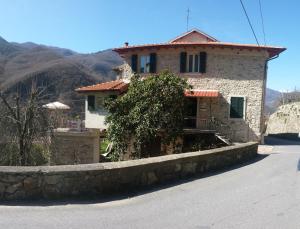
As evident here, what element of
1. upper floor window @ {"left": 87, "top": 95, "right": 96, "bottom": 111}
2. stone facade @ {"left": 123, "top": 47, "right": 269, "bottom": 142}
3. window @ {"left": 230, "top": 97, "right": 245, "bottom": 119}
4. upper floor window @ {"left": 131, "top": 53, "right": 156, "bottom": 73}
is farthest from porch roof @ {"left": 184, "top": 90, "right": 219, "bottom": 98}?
upper floor window @ {"left": 87, "top": 95, "right": 96, "bottom": 111}

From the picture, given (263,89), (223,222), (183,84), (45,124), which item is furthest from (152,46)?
(223,222)

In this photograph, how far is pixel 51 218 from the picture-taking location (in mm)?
5148

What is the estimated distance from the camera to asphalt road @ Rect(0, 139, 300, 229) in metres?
5.07

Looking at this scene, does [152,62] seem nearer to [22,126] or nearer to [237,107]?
[237,107]

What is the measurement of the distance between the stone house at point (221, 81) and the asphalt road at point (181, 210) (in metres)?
14.1

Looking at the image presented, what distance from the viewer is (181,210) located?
576cm

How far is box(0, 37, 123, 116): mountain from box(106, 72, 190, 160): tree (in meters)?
15.2

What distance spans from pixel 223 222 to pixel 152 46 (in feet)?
64.5

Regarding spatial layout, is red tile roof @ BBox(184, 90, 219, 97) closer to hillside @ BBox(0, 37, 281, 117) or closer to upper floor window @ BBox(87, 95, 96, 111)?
upper floor window @ BBox(87, 95, 96, 111)

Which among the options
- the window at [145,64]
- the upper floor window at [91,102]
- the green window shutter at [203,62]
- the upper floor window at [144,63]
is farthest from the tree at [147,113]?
the upper floor window at [91,102]

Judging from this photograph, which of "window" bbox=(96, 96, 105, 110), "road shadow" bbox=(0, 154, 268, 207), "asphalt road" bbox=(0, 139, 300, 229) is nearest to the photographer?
"asphalt road" bbox=(0, 139, 300, 229)

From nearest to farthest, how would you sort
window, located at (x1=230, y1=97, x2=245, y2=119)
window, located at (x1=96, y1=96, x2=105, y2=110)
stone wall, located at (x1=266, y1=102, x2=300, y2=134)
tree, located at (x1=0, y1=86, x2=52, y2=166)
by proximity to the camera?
tree, located at (x1=0, y1=86, x2=52, y2=166)
window, located at (x1=230, y1=97, x2=245, y2=119)
window, located at (x1=96, y1=96, x2=105, y2=110)
stone wall, located at (x1=266, y1=102, x2=300, y2=134)

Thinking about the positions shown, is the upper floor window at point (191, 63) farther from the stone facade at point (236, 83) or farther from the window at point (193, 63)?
the stone facade at point (236, 83)

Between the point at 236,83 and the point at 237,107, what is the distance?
5.29 ft
